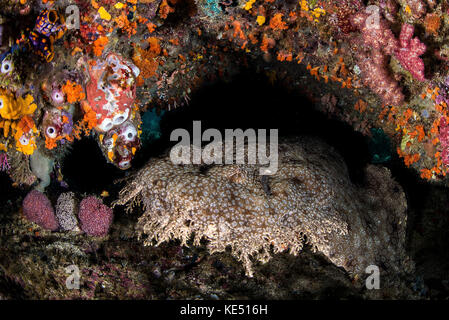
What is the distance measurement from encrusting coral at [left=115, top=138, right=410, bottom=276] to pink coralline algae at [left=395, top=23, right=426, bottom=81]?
6.37 ft

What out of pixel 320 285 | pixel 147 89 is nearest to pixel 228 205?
pixel 320 285

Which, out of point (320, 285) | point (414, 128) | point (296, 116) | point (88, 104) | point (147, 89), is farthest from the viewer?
point (296, 116)

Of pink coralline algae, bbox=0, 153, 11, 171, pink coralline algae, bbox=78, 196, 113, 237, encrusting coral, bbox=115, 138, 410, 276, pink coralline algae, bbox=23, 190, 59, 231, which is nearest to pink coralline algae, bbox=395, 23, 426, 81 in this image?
encrusting coral, bbox=115, 138, 410, 276

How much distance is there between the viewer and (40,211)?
538 cm

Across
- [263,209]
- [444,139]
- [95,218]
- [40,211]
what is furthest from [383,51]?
[40,211]

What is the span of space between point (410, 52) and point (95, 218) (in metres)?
5.78

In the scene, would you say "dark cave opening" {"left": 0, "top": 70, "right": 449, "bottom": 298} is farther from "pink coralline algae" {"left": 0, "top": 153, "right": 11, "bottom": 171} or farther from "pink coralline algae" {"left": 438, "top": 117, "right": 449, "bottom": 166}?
"pink coralline algae" {"left": 438, "top": 117, "right": 449, "bottom": 166}

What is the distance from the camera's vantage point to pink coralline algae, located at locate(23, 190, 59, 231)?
5.34m

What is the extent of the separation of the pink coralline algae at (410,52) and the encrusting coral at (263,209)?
194cm

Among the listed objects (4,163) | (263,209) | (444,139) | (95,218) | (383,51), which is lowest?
(95,218)

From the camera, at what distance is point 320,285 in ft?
13.4

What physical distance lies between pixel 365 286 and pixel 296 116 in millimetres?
3419

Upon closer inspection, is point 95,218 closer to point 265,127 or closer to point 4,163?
point 4,163
